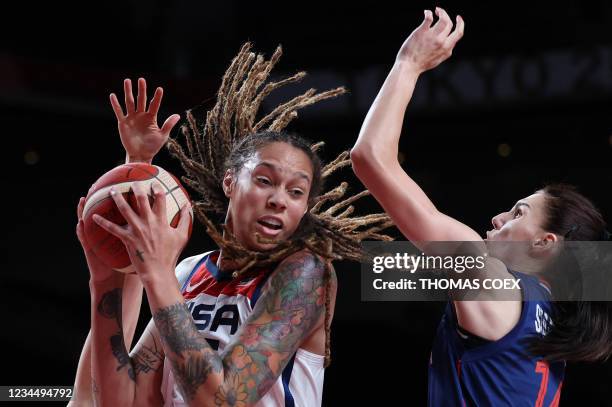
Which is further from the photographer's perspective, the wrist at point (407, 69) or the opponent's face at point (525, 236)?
the opponent's face at point (525, 236)

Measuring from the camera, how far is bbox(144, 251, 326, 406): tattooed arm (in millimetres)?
1771

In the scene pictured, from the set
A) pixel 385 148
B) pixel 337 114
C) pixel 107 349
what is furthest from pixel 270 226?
pixel 337 114

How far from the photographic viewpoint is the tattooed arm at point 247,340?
1.77m

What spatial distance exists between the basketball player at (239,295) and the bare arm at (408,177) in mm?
273

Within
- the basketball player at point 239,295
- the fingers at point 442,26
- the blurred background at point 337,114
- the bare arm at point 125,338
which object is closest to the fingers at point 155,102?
the basketball player at point 239,295

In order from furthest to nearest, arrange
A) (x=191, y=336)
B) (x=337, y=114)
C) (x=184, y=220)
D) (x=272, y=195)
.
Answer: (x=337, y=114) → (x=272, y=195) → (x=184, y=220) → (x=191, y=336)

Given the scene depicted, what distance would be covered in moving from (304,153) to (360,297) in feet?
11.6

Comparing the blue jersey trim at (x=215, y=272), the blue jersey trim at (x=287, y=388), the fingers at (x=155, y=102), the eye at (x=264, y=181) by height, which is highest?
the fingers at (x=155, y=102)

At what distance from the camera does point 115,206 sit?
1.90m

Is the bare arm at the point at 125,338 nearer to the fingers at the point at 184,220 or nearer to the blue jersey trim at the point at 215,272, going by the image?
the blue jersey trim at the point at 215,272

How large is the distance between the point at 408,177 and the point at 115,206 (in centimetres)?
68

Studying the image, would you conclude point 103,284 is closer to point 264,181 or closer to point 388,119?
point 264,181

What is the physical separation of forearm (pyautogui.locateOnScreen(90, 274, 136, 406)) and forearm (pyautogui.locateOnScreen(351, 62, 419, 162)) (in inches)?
27.9

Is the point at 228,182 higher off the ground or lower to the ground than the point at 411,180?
higher
